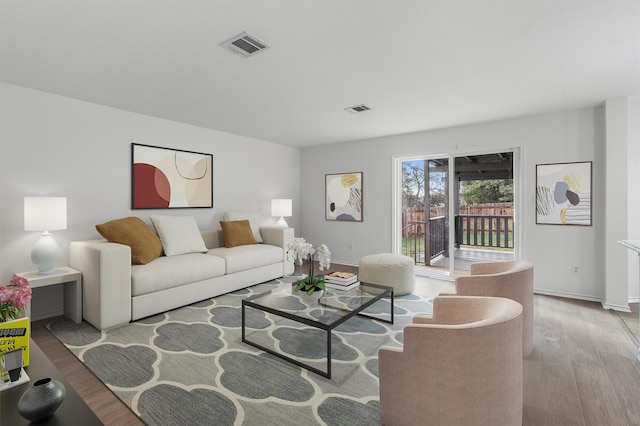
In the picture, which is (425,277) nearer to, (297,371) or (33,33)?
(297,371)

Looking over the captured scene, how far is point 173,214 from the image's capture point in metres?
4.39

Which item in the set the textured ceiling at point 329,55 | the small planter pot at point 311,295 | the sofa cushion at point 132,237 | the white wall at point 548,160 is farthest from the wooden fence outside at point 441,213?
the sofa cushion at point 132,237

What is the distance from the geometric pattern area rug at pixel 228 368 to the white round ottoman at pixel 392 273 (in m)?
0.57

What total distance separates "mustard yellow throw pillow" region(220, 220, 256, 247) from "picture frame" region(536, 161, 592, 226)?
13.2ft

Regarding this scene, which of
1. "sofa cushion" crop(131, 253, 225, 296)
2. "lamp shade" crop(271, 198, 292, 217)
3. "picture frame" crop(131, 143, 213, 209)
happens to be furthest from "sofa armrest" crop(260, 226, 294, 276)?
"sofa cushion" crop(131, 253, 225, 296)

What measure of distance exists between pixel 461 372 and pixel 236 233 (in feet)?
12.3

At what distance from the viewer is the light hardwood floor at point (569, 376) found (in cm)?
176

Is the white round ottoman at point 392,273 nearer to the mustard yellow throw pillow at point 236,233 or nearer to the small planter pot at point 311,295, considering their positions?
the small planter pot at point 311,295

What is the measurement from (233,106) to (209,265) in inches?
76.0

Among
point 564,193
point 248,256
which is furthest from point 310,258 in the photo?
point 564,193

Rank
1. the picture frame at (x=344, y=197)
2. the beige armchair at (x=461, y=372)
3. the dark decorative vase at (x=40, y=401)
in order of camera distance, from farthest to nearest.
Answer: the picture frame at (x=344, y=197), the beige armchair at (x=461, y=372), the dark decorative vase at (x=40, y=401)

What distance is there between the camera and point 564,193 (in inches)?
154

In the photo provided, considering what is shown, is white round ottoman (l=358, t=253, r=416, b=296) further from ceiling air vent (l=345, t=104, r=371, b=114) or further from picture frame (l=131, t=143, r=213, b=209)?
picture frame (l=131, t=143, r=213, b=209)

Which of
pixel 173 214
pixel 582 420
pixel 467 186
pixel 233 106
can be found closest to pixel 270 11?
pixel 233 106
